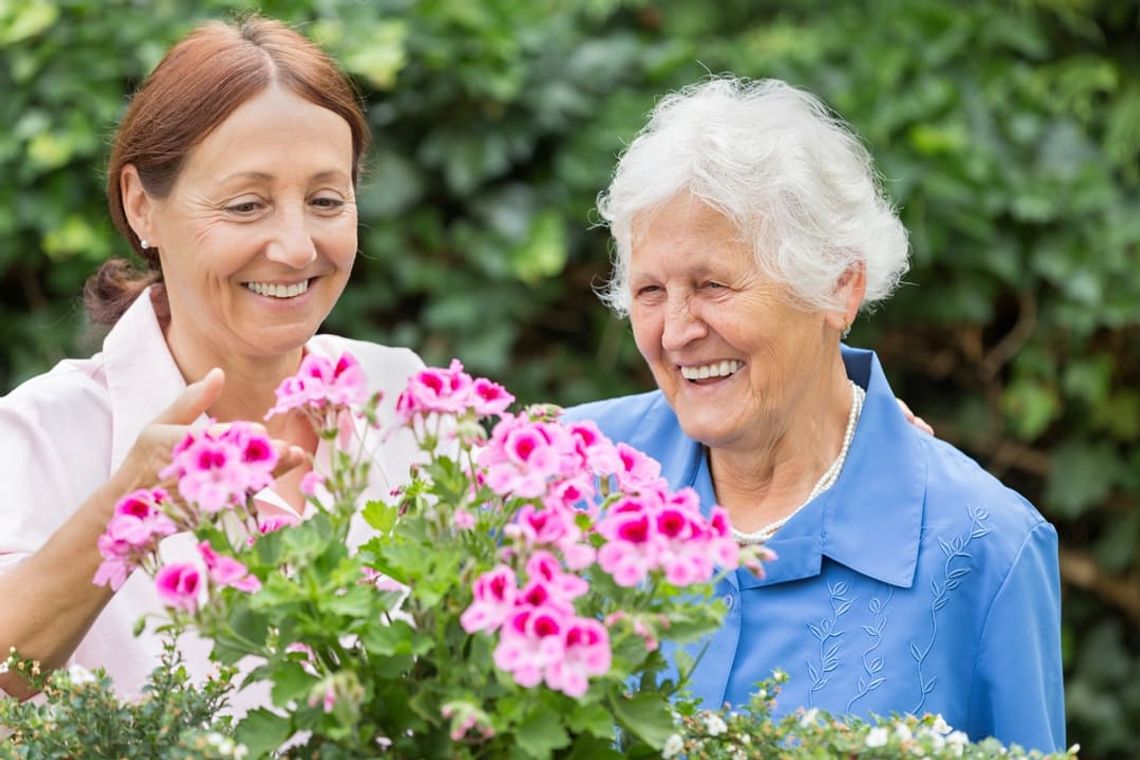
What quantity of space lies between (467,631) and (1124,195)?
12.1 feet

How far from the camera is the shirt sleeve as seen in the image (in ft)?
7.93

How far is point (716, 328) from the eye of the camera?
2.54m

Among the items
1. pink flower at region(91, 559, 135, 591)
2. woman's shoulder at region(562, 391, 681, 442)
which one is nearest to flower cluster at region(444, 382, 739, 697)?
pink flower at region(91, 559, 135, 591)

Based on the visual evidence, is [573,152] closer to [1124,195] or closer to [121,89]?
[121,89]

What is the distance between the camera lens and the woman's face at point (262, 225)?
247cm

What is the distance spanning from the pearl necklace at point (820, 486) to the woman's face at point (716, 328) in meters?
0.12

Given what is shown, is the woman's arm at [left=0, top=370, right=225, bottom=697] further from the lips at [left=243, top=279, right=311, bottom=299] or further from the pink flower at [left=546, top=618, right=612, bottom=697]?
the pink flower at [left=546, top=618, right=612, bottom=697]

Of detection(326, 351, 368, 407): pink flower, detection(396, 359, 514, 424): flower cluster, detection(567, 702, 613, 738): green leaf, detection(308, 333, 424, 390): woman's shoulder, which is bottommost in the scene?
detection(308, 333, 424, 390): woman's shoulder

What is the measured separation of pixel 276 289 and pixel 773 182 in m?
0.82

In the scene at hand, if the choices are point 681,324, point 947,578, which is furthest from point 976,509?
point 681,324

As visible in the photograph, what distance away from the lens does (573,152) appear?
453 cm

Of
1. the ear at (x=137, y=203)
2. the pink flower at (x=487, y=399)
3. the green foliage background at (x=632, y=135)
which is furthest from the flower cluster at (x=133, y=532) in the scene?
the green foliage background at (x=632, y=135)

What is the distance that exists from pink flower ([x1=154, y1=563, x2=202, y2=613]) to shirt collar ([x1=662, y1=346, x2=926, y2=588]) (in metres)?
1.16

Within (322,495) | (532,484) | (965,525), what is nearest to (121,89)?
(322,495)
